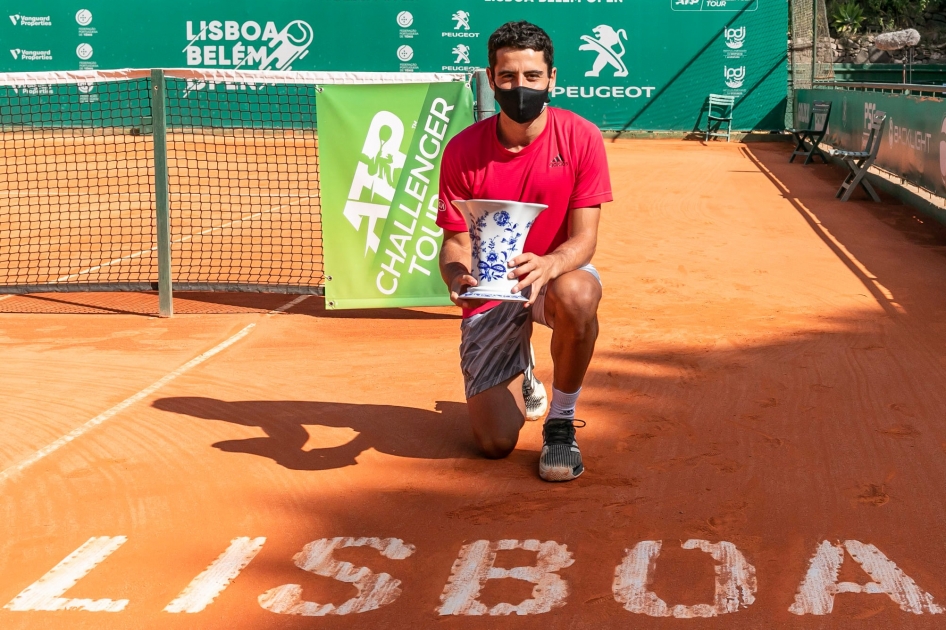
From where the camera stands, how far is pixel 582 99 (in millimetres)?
24172

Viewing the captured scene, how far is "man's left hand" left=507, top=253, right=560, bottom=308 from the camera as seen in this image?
3.68m

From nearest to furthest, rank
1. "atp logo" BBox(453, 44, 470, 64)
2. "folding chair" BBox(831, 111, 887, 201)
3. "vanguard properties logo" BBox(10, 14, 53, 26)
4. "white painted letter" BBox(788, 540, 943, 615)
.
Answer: "white painted letter" BBox(788, 540, 943, 615) → "folding chair" BBox(831, 111, 887, 201) → "atp logo" BBox(453, 44, 470, 64) → "vanguard properties logo" BBox(10, 14, 53, 26)

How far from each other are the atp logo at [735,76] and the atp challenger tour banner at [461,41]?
0.9 inches

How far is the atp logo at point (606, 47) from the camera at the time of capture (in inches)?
934

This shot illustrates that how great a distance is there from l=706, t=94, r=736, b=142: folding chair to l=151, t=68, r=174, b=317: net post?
1843cm

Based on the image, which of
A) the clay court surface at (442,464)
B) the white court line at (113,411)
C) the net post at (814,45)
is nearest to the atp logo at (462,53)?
the net post at (814,45)

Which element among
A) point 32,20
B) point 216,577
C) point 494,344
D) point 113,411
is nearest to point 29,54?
point 32,20

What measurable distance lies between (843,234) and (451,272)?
794cm

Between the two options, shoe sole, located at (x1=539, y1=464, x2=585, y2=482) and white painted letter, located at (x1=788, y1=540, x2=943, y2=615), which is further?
shoe sole, located at (x1=539, y1=464, x2=585, y2=482)

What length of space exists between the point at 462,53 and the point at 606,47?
338cm

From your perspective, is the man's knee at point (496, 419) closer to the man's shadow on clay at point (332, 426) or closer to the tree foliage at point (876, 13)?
the man's shadow on clay at point (332, 426)

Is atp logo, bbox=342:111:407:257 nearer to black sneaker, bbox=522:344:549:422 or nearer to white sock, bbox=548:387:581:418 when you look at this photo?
black sneaker, bbox=522:344:549:422

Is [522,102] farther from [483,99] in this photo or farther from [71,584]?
[483,99]

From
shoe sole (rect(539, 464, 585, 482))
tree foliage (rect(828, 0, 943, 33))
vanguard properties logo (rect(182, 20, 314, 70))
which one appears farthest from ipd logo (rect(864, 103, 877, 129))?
tree foliage (rect(828, 0, 943, 33))
